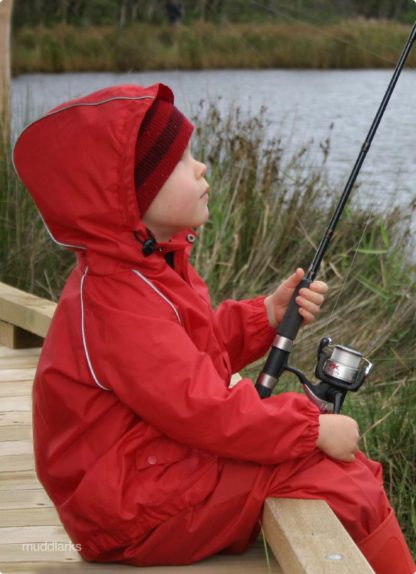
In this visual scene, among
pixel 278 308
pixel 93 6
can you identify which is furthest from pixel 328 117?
pixel 278 308

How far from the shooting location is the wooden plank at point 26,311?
3.44m

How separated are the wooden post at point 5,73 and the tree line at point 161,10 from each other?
9.44ft

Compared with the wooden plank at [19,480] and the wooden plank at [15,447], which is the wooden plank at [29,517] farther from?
the wooden plank at [15,447]

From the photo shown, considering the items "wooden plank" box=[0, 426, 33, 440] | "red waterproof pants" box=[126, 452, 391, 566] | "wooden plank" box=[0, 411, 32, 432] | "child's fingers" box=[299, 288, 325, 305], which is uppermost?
"child's fingers" box=[299, 288, 325, 305]

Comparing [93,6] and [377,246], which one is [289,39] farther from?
[377,246]

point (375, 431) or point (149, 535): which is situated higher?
point (149, 535)

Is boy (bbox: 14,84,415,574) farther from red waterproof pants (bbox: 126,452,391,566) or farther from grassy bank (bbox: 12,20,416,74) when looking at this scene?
grassy bank (bbox: 12,20,416,74)

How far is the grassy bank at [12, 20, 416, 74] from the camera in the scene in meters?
8.15

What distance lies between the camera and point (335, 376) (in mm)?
2230

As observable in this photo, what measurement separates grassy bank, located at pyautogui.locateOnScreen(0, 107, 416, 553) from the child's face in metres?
1.59

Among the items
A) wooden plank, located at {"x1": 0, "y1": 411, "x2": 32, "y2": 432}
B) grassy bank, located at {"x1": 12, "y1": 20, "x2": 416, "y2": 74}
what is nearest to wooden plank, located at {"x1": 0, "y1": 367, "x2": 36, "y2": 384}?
wooden plank, located at {"x1": 0, "y1": 411, "x2": 32, "y2": 432}

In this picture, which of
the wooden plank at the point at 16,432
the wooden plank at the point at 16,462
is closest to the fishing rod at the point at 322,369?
the wooden plank at the point at 16,462

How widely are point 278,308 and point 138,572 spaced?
0.66m

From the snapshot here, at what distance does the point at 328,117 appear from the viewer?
25.1ft
